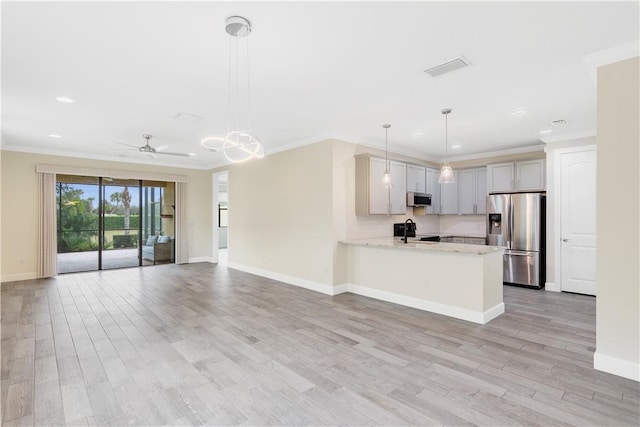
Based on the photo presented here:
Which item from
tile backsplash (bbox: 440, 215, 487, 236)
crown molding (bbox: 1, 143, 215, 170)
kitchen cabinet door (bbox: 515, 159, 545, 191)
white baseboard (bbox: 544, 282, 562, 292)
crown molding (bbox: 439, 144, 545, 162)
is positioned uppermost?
crown molding (bbox: 1, 143, 215, 170)

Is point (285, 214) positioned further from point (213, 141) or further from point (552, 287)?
point (552, 287)

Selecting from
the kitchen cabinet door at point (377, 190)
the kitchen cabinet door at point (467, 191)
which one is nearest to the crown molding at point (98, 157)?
the kitchen cabinet door at point (377, 190)

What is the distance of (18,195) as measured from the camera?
21.4 ft

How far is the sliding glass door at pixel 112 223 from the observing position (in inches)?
289

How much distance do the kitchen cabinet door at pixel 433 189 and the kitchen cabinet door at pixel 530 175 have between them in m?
1.59

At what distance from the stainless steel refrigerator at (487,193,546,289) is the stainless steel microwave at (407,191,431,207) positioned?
1.32m

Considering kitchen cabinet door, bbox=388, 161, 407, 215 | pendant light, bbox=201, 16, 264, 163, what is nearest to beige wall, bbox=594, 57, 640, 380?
pendant light, bbox=201, 16, 264, 163

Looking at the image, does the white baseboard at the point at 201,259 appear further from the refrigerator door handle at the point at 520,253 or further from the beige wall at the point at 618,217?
the beige wall at the point at 618,217

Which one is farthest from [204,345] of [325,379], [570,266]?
[570,266]

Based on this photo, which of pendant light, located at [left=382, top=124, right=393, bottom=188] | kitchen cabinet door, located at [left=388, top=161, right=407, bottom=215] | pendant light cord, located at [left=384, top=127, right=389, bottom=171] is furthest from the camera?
kitchen cabinet door, located at [left=388, top=161, right=407, bottom=215]

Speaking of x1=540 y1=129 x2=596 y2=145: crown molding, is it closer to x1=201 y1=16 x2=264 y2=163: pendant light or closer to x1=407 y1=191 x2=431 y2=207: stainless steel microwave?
x1=407 y1=191 x2=431 y2=207: stainless steel microwave

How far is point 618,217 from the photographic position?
2.67 metres

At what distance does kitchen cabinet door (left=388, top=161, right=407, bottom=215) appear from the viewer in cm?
606

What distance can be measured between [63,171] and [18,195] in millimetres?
895
